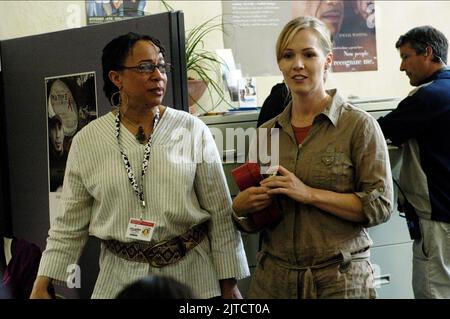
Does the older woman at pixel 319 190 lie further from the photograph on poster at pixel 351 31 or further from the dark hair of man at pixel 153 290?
the photograph on poster at pixel 351 31

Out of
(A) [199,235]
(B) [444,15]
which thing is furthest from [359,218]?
(B) [444,15]

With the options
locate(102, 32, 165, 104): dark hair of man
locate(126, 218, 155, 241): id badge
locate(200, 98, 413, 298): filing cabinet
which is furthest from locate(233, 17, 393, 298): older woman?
locate(200, 98, 413, 298): filing cabinet

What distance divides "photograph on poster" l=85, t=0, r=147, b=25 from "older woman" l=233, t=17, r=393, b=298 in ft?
5.63

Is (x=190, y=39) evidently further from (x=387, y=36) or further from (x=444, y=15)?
(x=444, y=15)

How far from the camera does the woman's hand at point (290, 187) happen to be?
61.0 inches

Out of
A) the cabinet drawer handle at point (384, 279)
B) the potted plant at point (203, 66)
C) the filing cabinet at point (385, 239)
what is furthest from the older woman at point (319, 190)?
the potted plant at point (203, 66)

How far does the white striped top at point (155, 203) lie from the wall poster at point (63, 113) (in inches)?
21.1

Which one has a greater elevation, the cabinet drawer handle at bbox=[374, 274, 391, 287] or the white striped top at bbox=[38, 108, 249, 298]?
the white striped top at bbox=[38, 108, 249, 298]

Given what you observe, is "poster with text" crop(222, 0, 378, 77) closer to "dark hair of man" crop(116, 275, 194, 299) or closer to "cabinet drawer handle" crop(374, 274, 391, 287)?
"cabinet drawer handle" crop(374, 274, 391, 287)

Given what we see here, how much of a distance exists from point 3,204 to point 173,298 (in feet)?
5.52

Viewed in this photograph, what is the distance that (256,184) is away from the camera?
1664mm

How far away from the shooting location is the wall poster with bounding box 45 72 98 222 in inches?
90.8

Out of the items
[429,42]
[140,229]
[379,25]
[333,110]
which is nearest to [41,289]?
[140,229]

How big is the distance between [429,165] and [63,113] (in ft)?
4.64
